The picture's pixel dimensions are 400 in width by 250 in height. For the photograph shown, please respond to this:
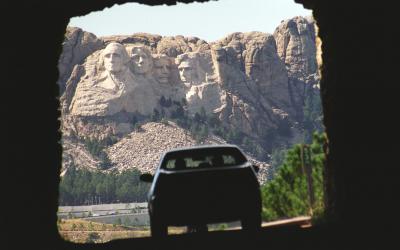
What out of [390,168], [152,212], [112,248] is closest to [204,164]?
[152,212]

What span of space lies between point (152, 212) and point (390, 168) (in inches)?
142

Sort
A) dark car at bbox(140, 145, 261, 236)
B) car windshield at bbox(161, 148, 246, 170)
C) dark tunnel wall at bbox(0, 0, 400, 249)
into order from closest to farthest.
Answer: dark tunnel wall at bbox(0, 0, 400, 249) → dark car at bbox(140, 145, 261, 236) → car windshield at bbox(161, 148, 246, 170)

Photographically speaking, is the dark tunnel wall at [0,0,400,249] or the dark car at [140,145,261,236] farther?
the dark car at [140,145,261,236]

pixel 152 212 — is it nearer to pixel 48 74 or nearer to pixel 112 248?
pixel 112 248

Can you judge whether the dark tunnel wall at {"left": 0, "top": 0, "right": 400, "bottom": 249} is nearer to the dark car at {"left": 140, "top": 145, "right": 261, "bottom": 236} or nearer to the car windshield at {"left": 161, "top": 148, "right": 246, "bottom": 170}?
the dark car at {"left": 140, "top": 145, "right": 261, "bottom": 236}

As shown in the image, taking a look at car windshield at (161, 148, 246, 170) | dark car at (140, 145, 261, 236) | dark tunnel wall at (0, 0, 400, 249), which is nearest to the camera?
dark tunnel wall at (0, 0, 400, 249)

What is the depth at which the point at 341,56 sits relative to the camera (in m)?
11.2

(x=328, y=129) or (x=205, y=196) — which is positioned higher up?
(x=328, y=129)

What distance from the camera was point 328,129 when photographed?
12469 mm

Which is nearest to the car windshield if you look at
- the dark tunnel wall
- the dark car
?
the dark car

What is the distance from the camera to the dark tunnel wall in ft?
32.0

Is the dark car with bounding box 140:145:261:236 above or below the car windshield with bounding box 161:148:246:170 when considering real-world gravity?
below

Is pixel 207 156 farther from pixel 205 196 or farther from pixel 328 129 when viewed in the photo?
pixel 328 129

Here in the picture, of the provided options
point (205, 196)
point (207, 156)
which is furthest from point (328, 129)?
point (205, 196)
